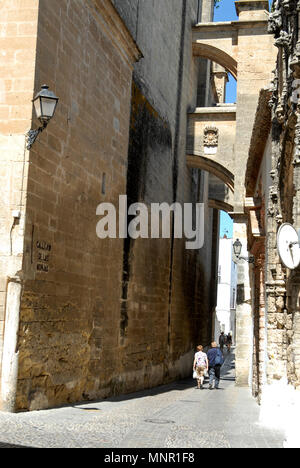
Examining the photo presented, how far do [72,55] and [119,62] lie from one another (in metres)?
2.54

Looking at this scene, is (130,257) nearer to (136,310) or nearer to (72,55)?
(136,310)

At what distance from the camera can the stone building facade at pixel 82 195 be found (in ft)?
26.5

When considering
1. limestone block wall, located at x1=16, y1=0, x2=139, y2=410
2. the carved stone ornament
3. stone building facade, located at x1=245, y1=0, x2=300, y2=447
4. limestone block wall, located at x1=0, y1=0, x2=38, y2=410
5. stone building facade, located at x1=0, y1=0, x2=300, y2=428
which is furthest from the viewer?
the carved stone ornament

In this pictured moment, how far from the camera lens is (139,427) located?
25.2ft

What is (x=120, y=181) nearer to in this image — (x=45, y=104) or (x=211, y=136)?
(x=45, y=104)

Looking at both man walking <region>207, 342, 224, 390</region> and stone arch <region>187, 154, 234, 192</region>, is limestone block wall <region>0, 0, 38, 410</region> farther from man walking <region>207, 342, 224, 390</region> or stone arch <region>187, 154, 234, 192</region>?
stone arch <region>187, 154, 234, 192</region>

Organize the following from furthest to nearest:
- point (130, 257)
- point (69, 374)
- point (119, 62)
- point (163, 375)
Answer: point (163, 375) → point (130, 257) → point (119, 62) → point (69, 374)

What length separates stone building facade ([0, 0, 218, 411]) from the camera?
809 centimetres

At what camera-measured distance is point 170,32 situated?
17.1 metres

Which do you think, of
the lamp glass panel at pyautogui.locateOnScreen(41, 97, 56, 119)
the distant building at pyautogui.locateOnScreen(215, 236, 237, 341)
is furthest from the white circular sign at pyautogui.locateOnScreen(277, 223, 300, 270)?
the distant building at pyautogui.locateOnScreen(215, 236, 237, 341)

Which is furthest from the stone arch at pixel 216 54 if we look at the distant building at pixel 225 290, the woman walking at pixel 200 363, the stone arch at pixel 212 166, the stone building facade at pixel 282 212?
the distant building at pixel 225 290

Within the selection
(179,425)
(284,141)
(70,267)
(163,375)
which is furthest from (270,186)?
(163,375)

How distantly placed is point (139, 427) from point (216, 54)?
47.0 feet

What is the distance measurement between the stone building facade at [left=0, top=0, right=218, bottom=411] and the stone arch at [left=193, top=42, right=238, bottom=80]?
2568mm
